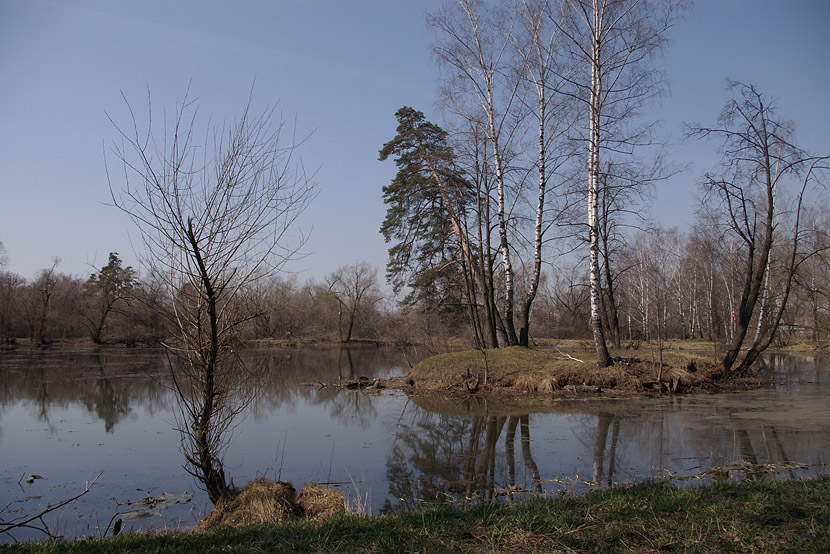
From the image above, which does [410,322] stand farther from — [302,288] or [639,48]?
[302,288]

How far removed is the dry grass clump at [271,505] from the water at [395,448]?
1.34ft

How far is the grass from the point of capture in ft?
12.1

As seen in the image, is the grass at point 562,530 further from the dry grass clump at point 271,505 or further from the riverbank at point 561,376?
the riverbank at point 561,376

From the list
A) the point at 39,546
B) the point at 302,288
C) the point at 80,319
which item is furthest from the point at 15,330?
the point at 39,546

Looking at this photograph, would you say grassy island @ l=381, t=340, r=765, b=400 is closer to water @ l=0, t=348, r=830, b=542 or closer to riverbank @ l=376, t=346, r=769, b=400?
riverbank @ l=376, t=346, r=769, b=400

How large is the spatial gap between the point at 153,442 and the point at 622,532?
8.59 m

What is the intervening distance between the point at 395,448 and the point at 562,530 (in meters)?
5.60

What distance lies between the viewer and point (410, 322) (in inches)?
917

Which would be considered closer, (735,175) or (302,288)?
(735,175)

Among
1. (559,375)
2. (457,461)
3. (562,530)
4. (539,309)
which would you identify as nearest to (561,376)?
(559,375)

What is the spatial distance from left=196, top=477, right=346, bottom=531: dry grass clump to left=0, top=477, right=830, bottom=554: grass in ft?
2.96

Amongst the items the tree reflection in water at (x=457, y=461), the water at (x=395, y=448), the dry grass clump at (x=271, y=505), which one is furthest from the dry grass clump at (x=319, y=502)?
the tree reflection in water at (x=457, y=461)

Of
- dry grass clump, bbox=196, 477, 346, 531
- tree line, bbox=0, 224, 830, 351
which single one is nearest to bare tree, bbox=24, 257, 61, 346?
tree line, bbox=0, 224, 830, 351

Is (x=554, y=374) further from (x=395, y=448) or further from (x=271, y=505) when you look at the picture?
(x=271, y=505)
